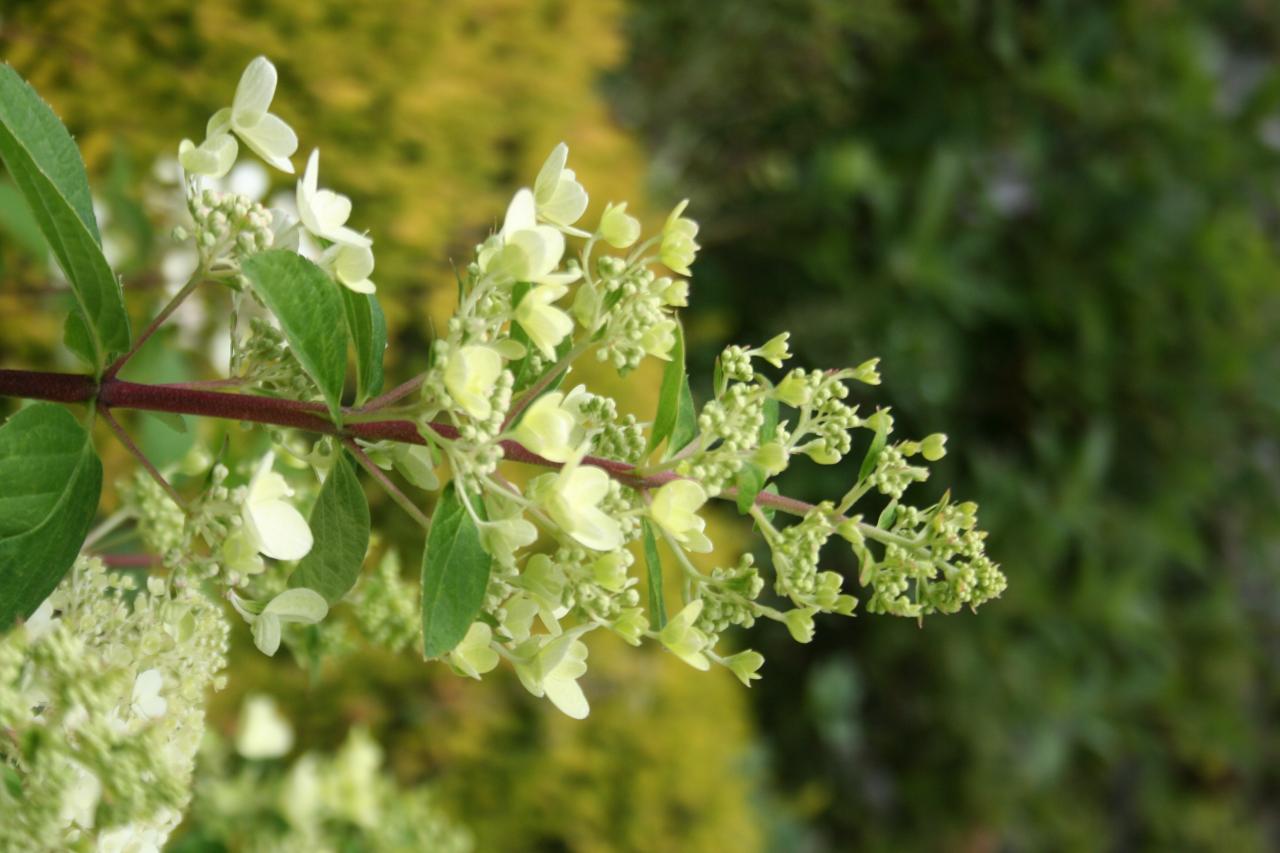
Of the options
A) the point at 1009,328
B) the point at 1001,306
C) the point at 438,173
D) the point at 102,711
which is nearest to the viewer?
the point at 102,711

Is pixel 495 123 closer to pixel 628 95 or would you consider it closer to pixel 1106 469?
pixel 628 95

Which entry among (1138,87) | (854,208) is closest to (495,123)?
(854,208)

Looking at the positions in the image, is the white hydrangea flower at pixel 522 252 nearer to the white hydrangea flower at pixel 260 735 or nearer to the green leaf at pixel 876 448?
the green leaf at pixel 876 448

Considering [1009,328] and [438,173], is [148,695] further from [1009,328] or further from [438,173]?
[1009,328]

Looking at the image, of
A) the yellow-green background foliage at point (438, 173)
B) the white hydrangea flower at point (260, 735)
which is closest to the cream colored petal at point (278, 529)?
the white hydrangea flower at point (260, 735)

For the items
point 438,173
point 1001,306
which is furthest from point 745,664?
point 1001,306

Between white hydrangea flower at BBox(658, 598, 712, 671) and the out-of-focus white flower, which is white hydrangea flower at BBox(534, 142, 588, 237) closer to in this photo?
the out-of-focus white flower

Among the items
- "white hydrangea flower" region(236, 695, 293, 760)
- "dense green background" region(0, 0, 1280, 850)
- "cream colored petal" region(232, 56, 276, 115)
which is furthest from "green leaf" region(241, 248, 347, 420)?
"dense green background" region(0, 0, 1280, 850)

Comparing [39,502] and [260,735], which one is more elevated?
[39,502]
